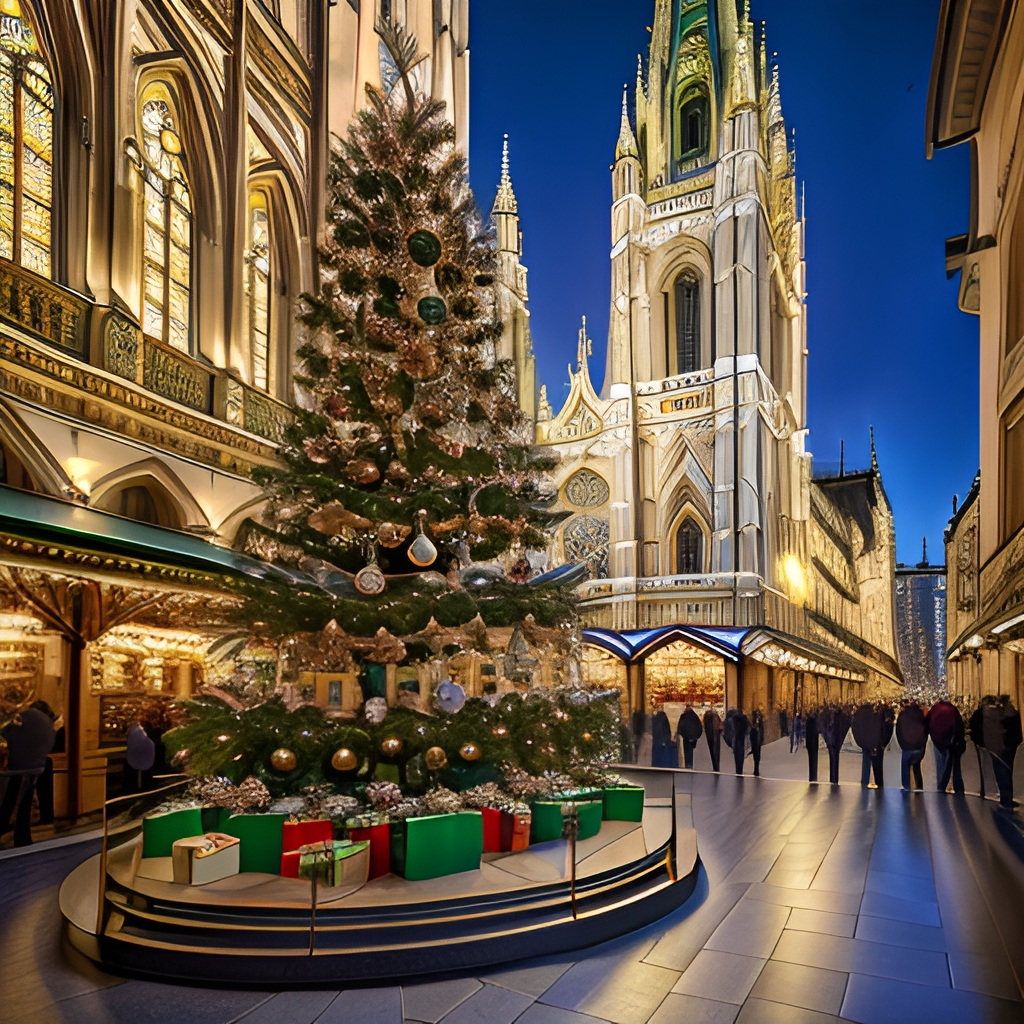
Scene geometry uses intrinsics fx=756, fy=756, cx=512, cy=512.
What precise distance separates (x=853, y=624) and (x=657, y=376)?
34403 mm

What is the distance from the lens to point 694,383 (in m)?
26.6

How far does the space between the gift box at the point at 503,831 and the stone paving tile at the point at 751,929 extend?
4.83ft

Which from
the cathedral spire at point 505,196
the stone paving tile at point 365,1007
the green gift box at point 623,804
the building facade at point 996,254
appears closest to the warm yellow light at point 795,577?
the building facade at point 996,254

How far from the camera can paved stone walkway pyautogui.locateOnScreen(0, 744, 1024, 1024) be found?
364 cm

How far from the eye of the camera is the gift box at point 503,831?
18.0ft

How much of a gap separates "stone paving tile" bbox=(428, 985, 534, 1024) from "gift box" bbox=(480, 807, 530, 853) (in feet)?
5.08

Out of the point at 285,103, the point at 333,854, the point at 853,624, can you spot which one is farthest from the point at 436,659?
the point at 853,624

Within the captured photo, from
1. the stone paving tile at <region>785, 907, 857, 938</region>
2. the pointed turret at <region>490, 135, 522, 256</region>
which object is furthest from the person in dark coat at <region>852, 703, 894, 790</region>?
the pointed turret at <region>490, 135, 522, 256</region>

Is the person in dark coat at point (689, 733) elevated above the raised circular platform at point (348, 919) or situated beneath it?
situated beneath

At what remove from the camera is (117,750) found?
866cm

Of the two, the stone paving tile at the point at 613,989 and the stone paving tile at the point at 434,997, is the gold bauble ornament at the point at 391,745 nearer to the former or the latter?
the stone paving tile at the point at 434,997

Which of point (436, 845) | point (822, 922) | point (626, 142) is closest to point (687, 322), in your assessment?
point (626, 142)

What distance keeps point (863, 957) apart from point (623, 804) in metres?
2.45

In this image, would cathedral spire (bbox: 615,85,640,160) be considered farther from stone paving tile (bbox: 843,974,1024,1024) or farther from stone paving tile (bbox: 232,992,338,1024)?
stone paving tile (bbox: 232,992,338,1024)
